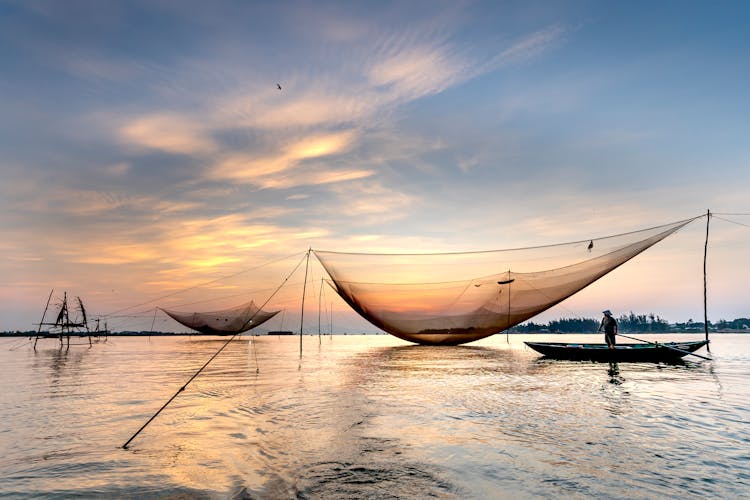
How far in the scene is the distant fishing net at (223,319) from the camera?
40.2m

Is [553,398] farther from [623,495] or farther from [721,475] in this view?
[623,495]

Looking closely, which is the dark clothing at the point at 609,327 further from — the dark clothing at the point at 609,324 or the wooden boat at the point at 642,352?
the wooden boat at the point at 642,352

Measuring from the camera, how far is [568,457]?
4.84 m

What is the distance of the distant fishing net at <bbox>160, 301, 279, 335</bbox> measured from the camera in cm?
4016

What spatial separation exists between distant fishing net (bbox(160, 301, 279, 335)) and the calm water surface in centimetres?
3000

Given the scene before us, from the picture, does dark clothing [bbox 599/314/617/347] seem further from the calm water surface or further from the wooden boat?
the calm water surface

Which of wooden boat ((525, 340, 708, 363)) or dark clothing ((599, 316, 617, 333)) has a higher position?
dark clothing ((599, 316, 617, 333))

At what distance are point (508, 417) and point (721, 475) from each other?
3112 mm

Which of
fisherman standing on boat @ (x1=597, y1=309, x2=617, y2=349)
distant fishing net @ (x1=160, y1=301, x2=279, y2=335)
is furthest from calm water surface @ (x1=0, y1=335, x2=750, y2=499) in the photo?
distant fishing net @ (x1=160, y1=301, x2=279, y2=335)

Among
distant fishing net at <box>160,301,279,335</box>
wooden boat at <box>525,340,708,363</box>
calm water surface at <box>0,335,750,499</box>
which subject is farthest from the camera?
distant fishing net at <box>160,301,279,335</box>

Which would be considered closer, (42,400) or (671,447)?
(671,447)

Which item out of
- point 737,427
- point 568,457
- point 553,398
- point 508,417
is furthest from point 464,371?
point 568,457

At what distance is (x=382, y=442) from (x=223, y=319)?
132 ft

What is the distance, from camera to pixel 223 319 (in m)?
42.8
